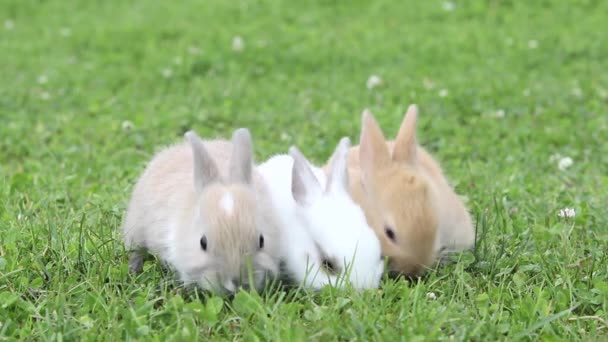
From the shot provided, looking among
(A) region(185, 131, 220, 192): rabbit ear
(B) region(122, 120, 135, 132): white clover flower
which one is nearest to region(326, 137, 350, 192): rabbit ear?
(A) region(185, 131, 220, 192): rabbit ear

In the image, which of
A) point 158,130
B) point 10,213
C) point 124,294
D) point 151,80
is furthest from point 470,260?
point 151,80

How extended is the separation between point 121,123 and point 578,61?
4437mm

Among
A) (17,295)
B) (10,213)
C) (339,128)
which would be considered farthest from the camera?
(339,128)

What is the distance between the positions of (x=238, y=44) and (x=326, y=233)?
5.62 m

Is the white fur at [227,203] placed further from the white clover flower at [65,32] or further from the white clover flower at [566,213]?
the white clover flower at [65,32]

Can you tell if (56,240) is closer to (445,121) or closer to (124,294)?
(124,294)

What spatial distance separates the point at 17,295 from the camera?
10.3 ft

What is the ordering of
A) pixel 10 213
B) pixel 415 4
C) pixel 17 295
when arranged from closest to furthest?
pixel 17 295, pixel 10 213, pixel 415 4

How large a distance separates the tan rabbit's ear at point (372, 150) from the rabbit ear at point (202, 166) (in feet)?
2.13

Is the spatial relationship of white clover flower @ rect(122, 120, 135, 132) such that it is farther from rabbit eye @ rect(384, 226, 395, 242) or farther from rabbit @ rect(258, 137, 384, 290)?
rabbit eye @ rect(384, 226, 395, 242)

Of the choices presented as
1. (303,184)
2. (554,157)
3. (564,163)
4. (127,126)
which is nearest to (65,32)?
(127,126)

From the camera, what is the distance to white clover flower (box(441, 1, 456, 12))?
9.72m

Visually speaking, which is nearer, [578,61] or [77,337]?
[77,337]

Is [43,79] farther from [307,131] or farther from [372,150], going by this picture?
[372,150]
